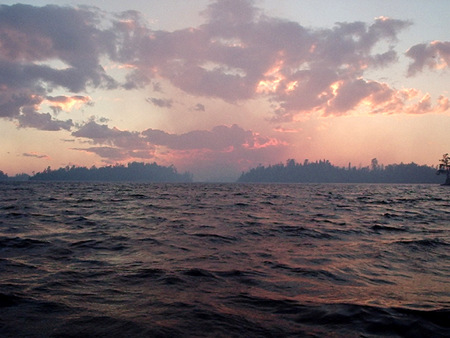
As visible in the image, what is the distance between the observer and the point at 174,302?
6430 millimetres

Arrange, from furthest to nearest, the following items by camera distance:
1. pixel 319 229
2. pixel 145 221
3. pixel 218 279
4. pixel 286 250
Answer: pixel 145 221 → pixel 319 229 → pixel 286 250 → pixel 218 279

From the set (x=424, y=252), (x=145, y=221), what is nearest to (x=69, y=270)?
(x=145, y=221)

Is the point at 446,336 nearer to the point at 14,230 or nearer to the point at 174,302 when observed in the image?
the point at 174,302

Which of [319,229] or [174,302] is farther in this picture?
[319,229]

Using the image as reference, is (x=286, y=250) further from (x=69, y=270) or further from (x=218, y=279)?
(x=69, y=270)

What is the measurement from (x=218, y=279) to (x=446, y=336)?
16.6 feet

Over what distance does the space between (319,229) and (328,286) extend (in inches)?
390

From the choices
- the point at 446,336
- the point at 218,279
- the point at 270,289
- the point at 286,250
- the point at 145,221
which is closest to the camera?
the point at 446,336

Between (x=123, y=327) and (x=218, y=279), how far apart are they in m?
3.38

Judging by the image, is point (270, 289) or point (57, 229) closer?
point (270, 289)

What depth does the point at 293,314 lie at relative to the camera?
5891mm

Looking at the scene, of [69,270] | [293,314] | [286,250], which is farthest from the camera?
[286,250]

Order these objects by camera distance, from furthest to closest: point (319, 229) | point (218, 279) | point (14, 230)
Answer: point (319, 229) → point (14, 230) → point (218, 279)

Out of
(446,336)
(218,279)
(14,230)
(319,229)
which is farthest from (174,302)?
(14,230)
